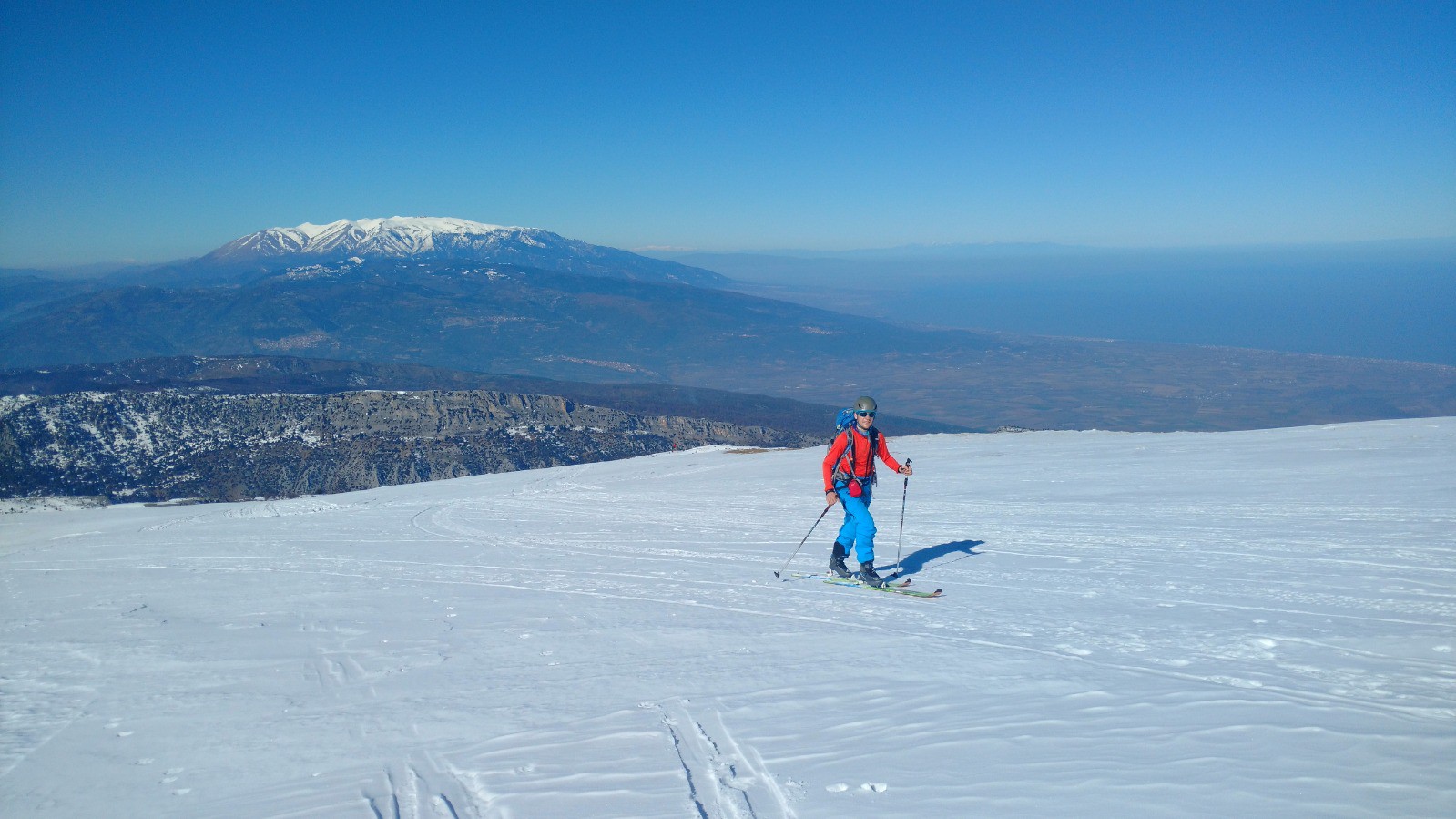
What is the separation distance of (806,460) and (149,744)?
1798cm

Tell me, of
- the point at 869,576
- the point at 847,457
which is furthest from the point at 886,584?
the point at 847,457

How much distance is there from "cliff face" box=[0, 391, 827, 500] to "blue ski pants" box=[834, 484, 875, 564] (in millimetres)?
40587

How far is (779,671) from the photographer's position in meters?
5.93

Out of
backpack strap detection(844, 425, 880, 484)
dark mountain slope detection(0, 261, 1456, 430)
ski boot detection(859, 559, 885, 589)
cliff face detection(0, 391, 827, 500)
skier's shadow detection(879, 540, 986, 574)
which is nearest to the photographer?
ski boot detection(859, 559, 885, 589)

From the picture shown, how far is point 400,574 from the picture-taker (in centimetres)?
1066

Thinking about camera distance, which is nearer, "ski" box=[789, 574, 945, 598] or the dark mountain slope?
"ski" box=[789, 574, 945, 598]

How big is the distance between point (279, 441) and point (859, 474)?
53.5 meters

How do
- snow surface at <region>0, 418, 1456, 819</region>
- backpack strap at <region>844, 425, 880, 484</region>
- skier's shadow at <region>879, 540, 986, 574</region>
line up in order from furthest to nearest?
skier's shadow at <region>879, 540, 986, 574</region> < backpack strap at <region>844, 425, 880, 484</region> < snow surface at <region>0, 418, 1456, 819</region>

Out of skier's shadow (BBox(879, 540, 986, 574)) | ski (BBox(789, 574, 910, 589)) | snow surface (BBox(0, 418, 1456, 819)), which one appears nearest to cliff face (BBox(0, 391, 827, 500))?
snow surface (BBox(0, 418, 1456, 819))

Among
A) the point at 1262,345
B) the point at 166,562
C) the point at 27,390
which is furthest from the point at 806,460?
the point at 1262,345

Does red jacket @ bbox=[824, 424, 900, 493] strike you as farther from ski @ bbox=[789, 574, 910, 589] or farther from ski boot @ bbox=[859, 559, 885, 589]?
ski @ bbox=[789, 574, 910, 589]

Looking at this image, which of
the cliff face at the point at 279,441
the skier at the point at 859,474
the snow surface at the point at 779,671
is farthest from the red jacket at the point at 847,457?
the cliff face at the point at 279,441

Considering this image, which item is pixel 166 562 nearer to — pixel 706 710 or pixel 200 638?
pixel 200 638

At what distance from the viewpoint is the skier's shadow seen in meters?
9.66
